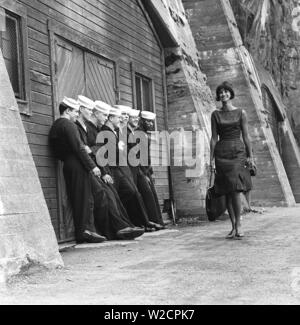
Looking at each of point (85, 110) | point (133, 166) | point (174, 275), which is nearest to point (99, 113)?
point (85, 110)

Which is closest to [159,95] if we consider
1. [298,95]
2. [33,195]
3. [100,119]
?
[100,119]

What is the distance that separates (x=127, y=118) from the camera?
33.3 ft

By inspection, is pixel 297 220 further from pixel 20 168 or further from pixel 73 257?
pixel 20 168

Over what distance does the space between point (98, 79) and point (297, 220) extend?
14.2ft

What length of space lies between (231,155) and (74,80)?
280cm

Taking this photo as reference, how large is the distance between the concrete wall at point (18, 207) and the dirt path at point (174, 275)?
0.52 ft

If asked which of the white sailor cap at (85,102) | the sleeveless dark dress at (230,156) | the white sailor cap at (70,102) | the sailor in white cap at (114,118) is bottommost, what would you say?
the sleeveless dark dress at (230,156)

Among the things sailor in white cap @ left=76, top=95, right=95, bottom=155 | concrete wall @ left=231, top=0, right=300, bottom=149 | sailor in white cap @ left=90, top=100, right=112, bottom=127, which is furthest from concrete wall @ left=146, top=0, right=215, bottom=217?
concrete wall @ left=231, top=0, right=300, bottom=149

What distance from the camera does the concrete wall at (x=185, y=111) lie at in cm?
1296

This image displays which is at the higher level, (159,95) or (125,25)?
(125,25)

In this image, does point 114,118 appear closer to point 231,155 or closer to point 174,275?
point 231,155

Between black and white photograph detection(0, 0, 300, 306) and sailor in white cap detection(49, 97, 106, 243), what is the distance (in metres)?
0.02

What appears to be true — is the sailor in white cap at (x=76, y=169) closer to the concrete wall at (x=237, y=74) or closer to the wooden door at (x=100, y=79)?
the wooden door at (x=100, y=79)

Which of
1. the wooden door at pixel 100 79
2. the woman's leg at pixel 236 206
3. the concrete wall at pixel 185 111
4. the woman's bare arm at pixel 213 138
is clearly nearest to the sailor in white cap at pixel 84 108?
the wooden door at pixel 100 79
